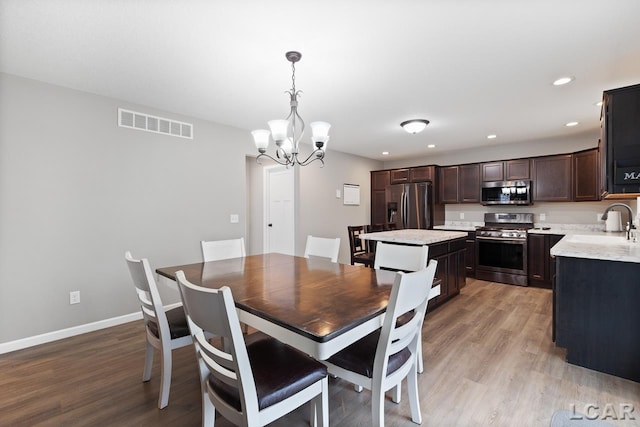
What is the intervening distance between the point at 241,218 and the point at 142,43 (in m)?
2.41

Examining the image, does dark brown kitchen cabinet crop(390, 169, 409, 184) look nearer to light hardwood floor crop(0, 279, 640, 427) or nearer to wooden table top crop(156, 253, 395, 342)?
light hardwood floor crop(0, 279, 640, 427)

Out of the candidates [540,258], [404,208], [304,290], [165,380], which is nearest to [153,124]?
[165,380]

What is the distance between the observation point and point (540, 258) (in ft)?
14.1

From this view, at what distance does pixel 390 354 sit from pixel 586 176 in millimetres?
4780

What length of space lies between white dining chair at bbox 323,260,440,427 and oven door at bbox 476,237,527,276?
12.6 ft

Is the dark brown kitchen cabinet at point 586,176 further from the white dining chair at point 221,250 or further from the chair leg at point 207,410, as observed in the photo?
the chair leg at point 207,410

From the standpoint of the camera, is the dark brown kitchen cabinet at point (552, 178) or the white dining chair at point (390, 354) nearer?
the white dining chair at point (390, 354)

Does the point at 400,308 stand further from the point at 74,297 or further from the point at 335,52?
the point at 74,297

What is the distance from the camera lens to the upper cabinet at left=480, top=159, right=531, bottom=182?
473cm

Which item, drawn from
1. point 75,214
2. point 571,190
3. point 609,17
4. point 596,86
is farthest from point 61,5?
point 571,190

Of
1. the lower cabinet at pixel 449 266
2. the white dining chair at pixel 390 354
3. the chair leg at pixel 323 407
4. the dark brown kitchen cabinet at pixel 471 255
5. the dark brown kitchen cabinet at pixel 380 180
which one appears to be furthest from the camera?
the dark brown kitchen cabinet at pixel 380 180

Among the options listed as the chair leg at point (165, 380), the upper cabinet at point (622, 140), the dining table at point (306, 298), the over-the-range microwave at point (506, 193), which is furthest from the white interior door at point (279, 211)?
the upper cabinet at point (622, 140)

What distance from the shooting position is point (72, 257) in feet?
9.04

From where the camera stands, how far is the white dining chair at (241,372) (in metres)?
1.04
